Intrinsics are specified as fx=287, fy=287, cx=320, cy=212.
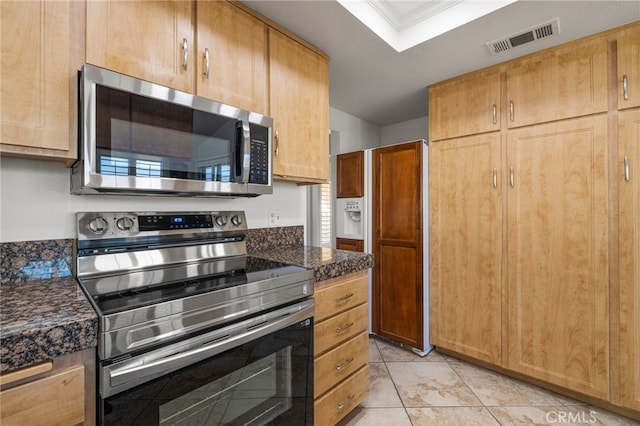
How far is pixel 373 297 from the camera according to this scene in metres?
2.89

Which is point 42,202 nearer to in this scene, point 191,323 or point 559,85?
point 191,323

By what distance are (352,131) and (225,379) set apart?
302 centimetres

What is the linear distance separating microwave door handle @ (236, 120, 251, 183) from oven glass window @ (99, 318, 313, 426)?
79 centimetres

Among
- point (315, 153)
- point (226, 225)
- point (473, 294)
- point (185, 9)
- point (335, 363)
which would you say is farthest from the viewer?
point (473, 294)

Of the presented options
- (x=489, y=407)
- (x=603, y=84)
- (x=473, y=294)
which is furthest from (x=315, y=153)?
(x=489, y=407)

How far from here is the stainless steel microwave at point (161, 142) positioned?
105cm

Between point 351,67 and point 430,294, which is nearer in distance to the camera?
point 351,67

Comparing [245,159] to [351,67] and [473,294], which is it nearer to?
[351,67]

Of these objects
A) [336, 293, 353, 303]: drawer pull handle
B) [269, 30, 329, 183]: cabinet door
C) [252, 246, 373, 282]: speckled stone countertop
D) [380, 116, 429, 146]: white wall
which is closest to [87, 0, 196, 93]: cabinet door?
[269, 30, 329, 183]: cabinet door

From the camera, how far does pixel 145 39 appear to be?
4.03 feet

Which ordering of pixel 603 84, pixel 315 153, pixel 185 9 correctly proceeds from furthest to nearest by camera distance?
pixel 315 153 < pixel 603 84 < pixel 185 9

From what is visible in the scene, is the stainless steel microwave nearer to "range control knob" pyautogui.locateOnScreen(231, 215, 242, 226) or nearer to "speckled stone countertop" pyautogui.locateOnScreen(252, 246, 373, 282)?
"range control knob" pyautogui.locateOnScreen(231, 215, 242, 226)

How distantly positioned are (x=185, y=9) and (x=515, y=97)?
2224 mm

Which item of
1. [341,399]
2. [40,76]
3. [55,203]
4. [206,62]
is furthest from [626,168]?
[55,203]
